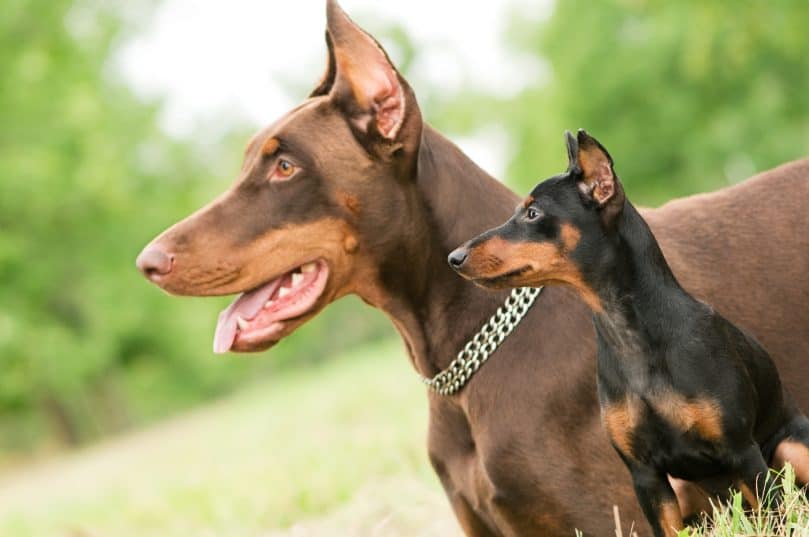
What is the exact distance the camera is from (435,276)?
3785mm

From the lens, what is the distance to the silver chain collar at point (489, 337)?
3.68 m

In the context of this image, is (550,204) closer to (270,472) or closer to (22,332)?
(270,472)

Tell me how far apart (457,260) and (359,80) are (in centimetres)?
87

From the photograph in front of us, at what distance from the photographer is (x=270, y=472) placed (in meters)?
8.46

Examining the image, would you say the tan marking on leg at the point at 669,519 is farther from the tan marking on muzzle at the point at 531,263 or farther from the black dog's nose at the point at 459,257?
the black dog's nose at the point at 459,257

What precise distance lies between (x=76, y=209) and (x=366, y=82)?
2165 centimetres

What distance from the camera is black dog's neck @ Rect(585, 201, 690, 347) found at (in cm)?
322

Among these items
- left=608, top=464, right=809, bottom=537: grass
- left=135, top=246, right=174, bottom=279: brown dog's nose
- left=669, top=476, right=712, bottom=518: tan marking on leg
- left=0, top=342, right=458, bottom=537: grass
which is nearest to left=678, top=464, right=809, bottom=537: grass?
left=608, top=464, right=809, bottom=537: grass

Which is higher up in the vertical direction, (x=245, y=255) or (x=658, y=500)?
(x=245, y=255)

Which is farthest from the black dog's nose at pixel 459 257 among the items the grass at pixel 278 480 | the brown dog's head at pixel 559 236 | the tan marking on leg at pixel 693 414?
the grass at pixel 278 480

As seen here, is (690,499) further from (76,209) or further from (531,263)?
(76,209)

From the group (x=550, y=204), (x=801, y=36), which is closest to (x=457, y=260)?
(x=550, y=204)

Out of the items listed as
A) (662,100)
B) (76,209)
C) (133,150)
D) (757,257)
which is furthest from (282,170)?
(133,150)

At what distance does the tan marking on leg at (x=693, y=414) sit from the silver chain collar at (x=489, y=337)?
0.70 metres
